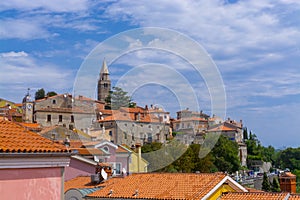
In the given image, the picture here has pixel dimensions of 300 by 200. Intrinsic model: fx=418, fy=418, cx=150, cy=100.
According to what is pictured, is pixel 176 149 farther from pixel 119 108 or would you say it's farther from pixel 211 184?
pixel 211 184

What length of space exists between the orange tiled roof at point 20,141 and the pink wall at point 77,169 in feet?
45.1

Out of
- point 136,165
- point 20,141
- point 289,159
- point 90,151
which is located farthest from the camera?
point 289,159

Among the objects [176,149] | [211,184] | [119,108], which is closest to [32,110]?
[119,108]

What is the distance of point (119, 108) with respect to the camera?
67188 millimetres

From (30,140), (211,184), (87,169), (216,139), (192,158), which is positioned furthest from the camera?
(216,139)

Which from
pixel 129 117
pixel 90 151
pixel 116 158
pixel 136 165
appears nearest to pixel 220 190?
pixel 90 151

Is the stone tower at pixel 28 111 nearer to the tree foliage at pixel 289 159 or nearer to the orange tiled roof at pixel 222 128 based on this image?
the orange tiled roof at pixel 222 128

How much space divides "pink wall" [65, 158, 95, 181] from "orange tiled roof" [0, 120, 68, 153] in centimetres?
1375

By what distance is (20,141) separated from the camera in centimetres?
602

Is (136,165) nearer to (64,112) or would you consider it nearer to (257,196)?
(257,196)

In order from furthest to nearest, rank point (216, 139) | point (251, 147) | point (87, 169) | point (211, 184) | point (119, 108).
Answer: point (251, 147), point (119, 108), point (216, 139), point (87, 169), point (211, 184)

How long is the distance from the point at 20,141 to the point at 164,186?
32.7 ft

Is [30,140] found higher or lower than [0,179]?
higher

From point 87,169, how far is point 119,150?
12.7 meters
